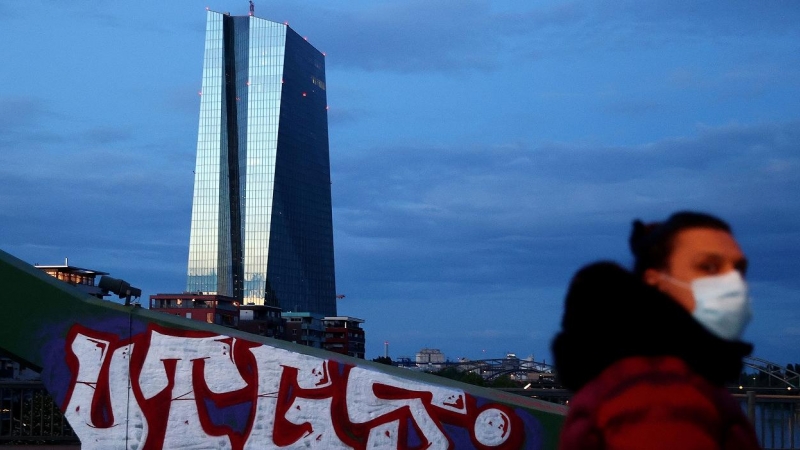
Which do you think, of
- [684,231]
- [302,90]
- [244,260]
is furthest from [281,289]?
[684,231]

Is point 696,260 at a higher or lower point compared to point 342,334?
lower

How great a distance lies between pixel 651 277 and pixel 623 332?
6.5 inches

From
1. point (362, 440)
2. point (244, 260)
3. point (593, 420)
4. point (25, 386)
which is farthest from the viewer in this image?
point (244, 260)

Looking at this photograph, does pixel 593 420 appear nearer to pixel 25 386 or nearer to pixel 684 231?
pixel 684 231

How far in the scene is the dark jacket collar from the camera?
241 cm

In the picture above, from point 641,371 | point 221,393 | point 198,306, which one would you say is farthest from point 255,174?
point 641,371

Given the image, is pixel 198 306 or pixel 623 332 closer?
pixel 623 332

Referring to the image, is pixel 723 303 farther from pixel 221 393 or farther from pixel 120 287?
pixel 120 287

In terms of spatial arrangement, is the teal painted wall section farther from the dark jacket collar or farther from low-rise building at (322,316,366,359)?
low-rise building at (322,316,366,359)

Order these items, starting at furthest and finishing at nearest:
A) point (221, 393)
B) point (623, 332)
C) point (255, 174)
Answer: point (255, 174) < point (221, 393) < point (623, 332)

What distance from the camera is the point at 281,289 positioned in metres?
165

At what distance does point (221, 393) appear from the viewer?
1036 cm

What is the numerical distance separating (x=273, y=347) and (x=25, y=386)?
3533mm

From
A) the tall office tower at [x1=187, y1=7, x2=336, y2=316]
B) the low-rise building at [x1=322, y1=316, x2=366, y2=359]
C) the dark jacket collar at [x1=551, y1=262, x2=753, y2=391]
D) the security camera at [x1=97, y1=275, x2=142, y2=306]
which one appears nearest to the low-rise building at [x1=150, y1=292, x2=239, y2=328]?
the tall office tower at [x1=187, y1=7, x2=336, y2=316]
